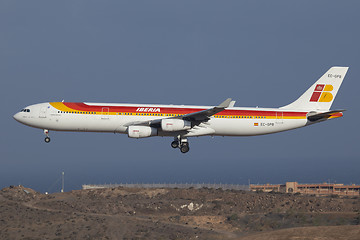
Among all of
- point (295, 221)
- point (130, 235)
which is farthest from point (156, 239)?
point (295, 221)

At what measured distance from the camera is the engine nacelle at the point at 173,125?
57562 millimetres

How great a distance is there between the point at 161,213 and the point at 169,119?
69.2 feet

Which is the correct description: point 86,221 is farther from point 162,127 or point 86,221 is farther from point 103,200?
point 162,127

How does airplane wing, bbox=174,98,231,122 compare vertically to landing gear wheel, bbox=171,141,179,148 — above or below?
above

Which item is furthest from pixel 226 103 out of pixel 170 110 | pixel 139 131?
pixel 139 131

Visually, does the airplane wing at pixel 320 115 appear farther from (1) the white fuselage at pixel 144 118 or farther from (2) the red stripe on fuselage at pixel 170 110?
(2) the red stripe on fuselage at pixel 170 110

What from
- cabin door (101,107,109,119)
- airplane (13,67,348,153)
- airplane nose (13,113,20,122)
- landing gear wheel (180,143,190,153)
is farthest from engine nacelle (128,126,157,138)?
airplane nose (13,113,20,122)

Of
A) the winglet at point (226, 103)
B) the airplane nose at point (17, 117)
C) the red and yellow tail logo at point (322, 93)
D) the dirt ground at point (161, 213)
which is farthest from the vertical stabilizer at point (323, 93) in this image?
the airplane nose at point (17, 117)

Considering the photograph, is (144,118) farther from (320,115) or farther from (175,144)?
(320,115)

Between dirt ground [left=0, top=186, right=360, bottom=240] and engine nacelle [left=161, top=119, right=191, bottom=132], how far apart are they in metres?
12.2

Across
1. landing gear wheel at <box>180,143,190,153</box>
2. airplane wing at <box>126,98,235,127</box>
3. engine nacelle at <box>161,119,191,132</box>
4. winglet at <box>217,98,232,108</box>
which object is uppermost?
winglet at <box>217,98,232,108</box>

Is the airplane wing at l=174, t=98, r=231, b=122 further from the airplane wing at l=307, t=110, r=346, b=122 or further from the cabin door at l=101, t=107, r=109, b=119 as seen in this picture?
the airplane wing at l=307, t=110, r=346, b=122

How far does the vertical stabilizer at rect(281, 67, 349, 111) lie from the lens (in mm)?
64625

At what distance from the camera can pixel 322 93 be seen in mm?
65812
